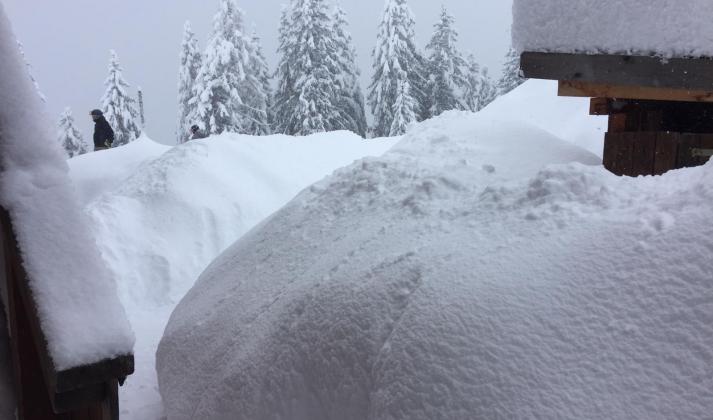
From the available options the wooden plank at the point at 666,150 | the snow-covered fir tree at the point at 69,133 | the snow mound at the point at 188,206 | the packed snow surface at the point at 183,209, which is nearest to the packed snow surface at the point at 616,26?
the wooden plank at the point at 666,150

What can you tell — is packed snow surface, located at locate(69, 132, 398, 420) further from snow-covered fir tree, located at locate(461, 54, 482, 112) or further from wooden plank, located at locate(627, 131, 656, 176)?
snow-covered fir tree, located at locate(461, 54, 482, 112)

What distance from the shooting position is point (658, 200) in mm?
2484

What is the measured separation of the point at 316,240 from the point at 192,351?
1064 millimetres

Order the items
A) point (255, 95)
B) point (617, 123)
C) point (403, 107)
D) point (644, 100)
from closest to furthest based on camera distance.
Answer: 1. point (644, 100)
2. point (617, 123)
3. point (403, 107)
4. point (255, 95)

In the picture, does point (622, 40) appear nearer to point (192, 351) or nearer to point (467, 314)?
point (467, 314)

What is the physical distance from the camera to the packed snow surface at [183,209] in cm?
773

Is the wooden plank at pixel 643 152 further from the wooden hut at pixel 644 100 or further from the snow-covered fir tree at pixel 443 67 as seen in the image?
the snow-covered fir tree at pixel 443 67

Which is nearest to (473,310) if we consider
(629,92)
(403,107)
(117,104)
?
(629,92)

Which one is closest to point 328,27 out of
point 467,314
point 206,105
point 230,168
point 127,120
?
point 206,105

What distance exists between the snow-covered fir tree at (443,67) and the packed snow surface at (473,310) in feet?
97.7

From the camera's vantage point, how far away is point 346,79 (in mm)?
31266

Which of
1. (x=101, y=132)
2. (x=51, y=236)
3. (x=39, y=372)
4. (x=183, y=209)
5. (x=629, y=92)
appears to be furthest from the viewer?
(x=101, y=132)

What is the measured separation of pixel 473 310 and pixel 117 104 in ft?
121

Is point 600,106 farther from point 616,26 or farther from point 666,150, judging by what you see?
point 616,26
